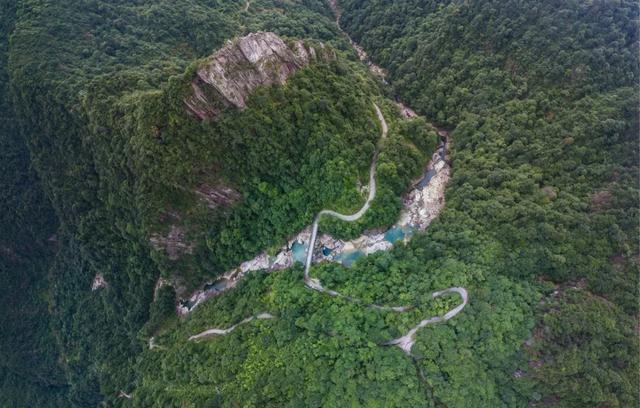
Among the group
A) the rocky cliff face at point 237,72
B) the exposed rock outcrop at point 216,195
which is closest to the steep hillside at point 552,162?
the rocky cliff face at point 237,72

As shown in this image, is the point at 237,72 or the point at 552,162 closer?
the point at 237,72

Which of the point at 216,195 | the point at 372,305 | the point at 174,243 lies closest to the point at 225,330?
the point at 174,243

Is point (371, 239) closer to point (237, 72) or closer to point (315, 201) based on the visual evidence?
point (315, 201)

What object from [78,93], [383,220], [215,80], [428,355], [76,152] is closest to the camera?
[428,355]

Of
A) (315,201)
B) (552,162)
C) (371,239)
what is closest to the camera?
(552,162)

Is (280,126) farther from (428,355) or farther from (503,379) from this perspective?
(503,379)

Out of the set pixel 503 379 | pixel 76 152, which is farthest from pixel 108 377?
pixel 503 379
